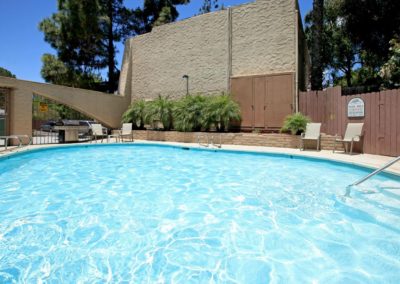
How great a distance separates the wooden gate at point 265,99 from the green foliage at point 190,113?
5.97 ft

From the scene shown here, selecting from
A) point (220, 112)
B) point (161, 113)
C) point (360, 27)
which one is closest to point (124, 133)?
point (161, 113)

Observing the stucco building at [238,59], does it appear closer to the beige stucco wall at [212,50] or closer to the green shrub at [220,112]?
the beige stucco wall at [212,50]

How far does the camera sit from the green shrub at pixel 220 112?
11289 millimetres

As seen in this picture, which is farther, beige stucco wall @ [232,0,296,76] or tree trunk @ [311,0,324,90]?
tree trunk @ [311,0,324,90]

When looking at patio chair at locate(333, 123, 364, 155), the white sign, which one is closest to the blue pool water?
patio chair at locate(333, 123, 364, 155)

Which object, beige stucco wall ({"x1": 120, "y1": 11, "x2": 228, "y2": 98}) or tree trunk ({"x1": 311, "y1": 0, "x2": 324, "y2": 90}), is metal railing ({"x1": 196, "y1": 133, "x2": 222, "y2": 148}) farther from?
tree trunk ({"x1": 311, "y1": 0, "x2": 324, "y2": 90})

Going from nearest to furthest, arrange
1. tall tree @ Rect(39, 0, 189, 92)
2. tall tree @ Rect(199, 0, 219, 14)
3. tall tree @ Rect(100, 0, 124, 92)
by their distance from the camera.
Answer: tall tree @ Rect(39, 0, 189, 92), tall tree @ Rect(100, 0, 124, 92), tall tree @ Rect(199, 0, 219, 14)

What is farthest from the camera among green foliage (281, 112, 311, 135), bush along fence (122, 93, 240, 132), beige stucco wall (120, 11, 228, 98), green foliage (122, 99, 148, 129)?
green foliage (122, 99, 148, 129)

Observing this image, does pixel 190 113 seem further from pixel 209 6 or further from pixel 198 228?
pixel 209 6

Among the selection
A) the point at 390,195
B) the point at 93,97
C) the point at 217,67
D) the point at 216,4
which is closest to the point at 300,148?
the point at 390,195

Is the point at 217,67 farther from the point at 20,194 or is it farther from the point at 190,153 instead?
the point at 20,194

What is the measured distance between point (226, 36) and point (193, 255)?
12.3 metres

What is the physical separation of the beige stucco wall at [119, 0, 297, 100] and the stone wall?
287 cm

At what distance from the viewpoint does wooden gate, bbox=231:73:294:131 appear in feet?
36.7
